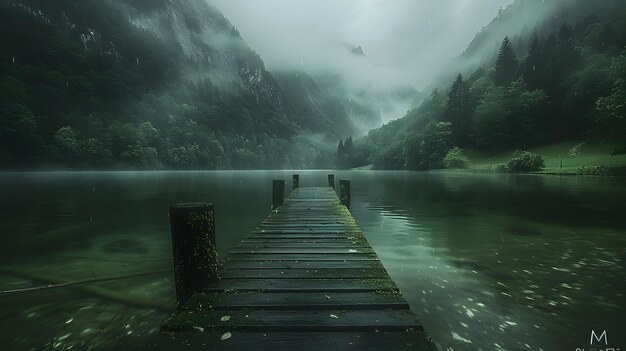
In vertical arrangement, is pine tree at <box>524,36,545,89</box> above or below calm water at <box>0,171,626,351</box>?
above

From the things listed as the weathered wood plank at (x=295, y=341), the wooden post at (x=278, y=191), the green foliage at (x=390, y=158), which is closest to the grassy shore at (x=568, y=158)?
the green foliage at (x=390, y=158)

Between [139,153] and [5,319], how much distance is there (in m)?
120

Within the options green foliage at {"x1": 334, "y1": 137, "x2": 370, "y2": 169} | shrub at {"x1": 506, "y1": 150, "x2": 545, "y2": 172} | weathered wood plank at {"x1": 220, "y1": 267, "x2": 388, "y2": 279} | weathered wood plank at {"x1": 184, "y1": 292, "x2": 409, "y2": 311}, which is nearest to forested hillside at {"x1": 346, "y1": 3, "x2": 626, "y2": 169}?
shrub at {"x1": 506, "y1": 150, "x2": 545, "y2": 172}

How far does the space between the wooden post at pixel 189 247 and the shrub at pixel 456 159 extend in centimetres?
9263

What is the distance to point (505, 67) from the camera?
100375 millimetres

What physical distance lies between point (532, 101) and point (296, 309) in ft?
329

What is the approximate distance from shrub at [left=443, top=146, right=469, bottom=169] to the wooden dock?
90.0 meters

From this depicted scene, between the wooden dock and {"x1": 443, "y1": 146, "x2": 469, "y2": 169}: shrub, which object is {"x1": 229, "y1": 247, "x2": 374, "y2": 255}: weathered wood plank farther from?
{"x1": 443, "y1": 146, "x2": 469, "y2": 169}: shrub

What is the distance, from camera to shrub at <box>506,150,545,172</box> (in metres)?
59.0

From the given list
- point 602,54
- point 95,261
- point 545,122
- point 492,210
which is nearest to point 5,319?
point 95,261

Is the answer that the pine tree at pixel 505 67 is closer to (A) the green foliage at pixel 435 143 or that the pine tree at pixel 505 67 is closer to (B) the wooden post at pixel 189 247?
(A) the green foliage at pixel 435 143

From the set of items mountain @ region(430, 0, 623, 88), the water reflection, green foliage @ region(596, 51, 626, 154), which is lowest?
the water reflection

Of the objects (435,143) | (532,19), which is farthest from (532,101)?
(532,19)

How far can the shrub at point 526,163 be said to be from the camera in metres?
59.0
